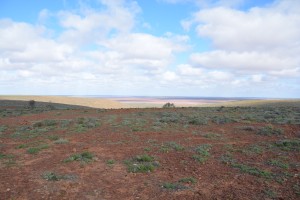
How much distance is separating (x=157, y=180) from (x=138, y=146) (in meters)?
4.66

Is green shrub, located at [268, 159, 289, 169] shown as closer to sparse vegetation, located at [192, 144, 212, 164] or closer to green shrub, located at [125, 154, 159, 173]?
sparse vegetation, located at [192, 144, 212, 164]

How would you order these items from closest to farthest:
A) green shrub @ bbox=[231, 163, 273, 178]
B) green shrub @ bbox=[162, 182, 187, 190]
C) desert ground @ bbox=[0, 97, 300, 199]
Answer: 1. desert ground @ bbox=[0, 97, 300, 199]
2. green shrub @ bbox=[162, 182, 187, 190]
3. green shrub @ bbox=[231, 163, 273, 178]

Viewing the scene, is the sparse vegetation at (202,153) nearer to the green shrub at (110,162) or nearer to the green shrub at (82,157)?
the green shrub at (110,162)

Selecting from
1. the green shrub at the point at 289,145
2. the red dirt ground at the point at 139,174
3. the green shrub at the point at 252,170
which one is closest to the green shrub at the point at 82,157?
the red dirt ground at the point at 139,174

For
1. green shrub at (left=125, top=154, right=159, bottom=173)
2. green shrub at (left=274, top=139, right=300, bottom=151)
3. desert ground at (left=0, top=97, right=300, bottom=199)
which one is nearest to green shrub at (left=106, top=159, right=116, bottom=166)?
desert ground at (left=0, top=97, right=300, bottom=199)

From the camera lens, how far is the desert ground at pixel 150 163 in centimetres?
822

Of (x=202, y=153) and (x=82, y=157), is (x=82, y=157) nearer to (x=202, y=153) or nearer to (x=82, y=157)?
(x=82, y=157)

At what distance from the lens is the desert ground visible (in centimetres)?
822

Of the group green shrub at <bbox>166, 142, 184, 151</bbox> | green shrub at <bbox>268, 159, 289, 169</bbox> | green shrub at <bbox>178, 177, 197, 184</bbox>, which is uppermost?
green shrub at <bbox>166, 142, 184, 151</bbox>

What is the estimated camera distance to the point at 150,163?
10.8m

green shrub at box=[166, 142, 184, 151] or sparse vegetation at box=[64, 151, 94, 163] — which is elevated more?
green shrub at box=[166, 142, 184, 151]

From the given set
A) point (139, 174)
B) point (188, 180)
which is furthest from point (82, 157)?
point (188, 180)

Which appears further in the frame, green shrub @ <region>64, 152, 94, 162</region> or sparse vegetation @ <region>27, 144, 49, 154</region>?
sparse vegetation @ <region>27, 144, 49, 154</region>

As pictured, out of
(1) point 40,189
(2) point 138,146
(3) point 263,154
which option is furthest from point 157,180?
(3) point 263,154
